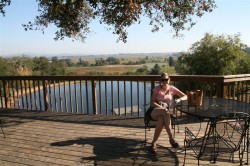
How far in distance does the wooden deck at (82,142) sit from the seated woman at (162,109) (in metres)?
0.23

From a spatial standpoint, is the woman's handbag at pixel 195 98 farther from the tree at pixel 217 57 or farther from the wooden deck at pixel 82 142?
the tree at pixel 217 57

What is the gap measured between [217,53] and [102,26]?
68.1 feet

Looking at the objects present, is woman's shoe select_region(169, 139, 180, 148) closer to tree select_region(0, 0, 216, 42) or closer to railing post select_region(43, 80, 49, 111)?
tree select_region(0, 0, 216, 42)

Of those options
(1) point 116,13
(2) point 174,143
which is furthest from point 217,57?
(2) point 174,143

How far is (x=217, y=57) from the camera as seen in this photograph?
2455 cm

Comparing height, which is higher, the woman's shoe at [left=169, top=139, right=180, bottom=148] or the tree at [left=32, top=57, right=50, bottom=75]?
the tree at [left=32, top=57, right=50, bottom=75]

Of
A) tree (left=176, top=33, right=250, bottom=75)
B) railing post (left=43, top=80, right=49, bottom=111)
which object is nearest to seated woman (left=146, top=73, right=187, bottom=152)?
railing post (left=43, top=80, right=49, bottom=111)

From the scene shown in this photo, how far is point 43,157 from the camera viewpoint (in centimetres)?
359

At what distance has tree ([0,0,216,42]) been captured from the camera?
548 centimetres

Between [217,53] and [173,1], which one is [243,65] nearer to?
[217,53]

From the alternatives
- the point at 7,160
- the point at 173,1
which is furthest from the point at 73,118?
the point at 173,1

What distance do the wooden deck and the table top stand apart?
63 centimetres

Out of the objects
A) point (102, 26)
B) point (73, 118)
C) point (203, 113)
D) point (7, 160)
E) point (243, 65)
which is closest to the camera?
point (203, 113)

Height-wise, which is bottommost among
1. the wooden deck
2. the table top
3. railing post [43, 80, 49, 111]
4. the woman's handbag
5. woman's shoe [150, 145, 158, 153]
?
the wooden deck
